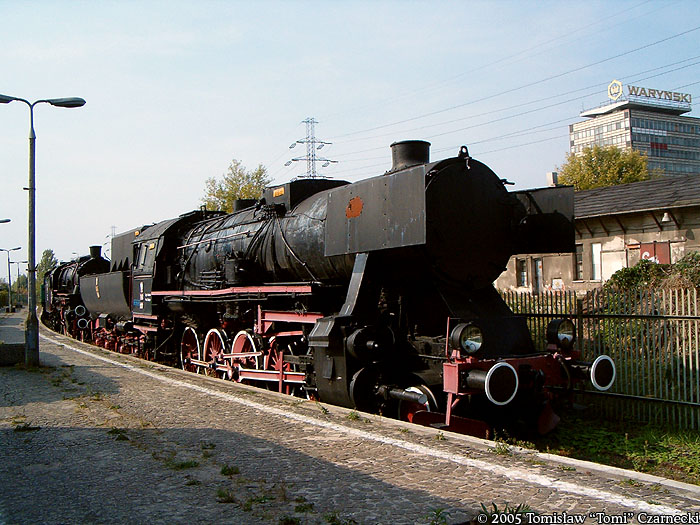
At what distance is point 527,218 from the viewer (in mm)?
7578

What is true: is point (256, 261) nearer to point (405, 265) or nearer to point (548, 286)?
point (405, 265)

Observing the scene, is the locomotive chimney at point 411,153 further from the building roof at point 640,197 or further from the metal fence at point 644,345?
the building roof at point 640,197

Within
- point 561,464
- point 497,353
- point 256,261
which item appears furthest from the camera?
point 256,261

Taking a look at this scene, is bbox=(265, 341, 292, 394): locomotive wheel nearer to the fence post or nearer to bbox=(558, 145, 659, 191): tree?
the fence post

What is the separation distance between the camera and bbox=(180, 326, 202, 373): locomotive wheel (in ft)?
42.8

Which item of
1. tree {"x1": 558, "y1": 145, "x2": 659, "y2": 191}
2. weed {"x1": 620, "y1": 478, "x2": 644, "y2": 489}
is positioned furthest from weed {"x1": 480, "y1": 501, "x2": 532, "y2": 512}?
tree {"x1": 558, "y1": 145, "x2": 659, "y2": 191}

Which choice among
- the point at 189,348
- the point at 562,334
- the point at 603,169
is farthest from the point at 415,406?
the point at 603,169

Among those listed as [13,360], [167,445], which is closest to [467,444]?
[167,445]

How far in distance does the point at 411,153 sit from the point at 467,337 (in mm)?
2623

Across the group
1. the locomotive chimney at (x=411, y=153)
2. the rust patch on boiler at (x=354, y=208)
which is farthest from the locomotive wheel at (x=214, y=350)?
the locomotive chimney at (x=411, y=153)

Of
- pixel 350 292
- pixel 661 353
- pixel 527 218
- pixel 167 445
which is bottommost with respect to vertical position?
pixel 167 445

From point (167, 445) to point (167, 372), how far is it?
6.33m

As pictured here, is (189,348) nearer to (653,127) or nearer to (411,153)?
(411,153)

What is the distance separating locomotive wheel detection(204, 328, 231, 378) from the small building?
37.4 feet
